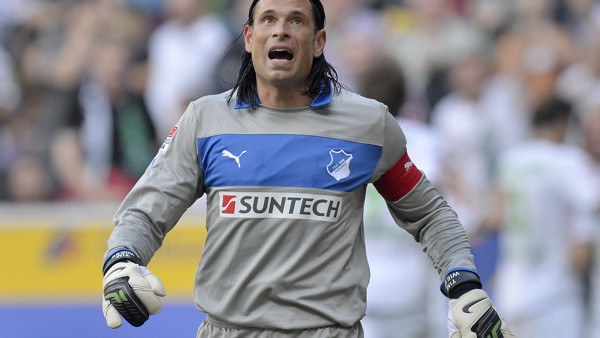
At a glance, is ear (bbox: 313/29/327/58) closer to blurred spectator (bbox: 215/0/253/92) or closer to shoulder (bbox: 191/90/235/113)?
shoulder (bbox: 191/90/235/113)

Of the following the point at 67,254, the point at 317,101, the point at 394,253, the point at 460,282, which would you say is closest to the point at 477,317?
the point at 460,282

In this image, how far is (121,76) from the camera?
9.95m

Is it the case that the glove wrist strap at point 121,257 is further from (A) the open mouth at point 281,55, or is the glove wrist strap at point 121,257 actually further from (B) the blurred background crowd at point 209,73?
(B) the blurred background crowd at point 209,73

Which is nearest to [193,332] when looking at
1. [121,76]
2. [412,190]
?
[121,76]

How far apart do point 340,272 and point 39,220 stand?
5.79m

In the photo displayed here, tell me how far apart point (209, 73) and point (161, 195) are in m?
6.23

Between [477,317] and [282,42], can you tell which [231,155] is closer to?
[282,42]

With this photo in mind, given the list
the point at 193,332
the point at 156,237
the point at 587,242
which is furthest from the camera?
the point at 193,332

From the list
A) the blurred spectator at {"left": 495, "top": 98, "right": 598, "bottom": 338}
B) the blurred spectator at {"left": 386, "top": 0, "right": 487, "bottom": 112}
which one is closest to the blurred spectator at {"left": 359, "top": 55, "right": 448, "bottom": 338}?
the blurred spectator at {"left": 495, "top": 98, "right": 598, "bottom": 338}

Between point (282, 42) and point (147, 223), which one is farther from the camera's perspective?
point (282, 42)

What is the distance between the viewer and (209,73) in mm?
10016

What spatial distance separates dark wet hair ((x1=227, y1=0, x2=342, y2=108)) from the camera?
4.09 metres

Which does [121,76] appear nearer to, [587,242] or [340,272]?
[587,242]

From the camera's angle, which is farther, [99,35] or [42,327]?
[99,35]
